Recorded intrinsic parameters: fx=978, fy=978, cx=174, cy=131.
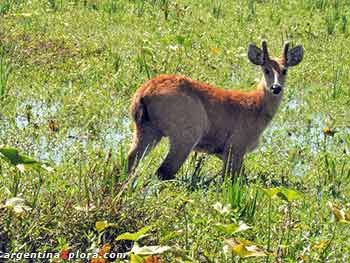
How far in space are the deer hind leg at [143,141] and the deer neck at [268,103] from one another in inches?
51.1

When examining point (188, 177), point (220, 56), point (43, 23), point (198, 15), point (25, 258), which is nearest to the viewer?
point (25, 258)

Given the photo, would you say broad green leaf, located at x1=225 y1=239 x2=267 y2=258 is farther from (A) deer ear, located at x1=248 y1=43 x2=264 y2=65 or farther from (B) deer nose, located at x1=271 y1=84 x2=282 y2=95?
(A) deer ear, located at x1=248 y1=43 x2=264 y2=65

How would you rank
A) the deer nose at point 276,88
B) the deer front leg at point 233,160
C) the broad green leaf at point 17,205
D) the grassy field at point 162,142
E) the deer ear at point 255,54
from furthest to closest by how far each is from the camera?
the deer ear at point 255,54 → the deer nose at point 276,88 → the deer front leg at point 233,160 → the grassy field at point 162,142 → the broad green leaf at point 17,205

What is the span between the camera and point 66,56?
1232 centimetres

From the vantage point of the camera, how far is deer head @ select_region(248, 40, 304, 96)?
9.03 m

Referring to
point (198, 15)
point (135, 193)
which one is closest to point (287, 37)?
point (198, 15)

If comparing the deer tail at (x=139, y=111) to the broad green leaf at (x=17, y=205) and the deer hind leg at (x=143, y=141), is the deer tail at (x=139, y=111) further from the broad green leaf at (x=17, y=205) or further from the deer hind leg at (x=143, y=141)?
the broad green leaf at (x=17, y=205)

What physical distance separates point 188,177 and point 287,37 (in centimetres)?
651

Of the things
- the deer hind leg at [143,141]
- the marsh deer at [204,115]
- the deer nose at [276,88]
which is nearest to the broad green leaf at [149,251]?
the marsh deer at [204,115]

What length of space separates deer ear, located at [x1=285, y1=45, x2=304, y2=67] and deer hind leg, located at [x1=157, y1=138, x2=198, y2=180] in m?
1.79

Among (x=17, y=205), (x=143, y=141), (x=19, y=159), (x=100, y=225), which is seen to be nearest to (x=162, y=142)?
(x=143, y=141)

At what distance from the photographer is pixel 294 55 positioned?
372 inches

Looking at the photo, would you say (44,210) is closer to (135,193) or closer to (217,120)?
(135,193)

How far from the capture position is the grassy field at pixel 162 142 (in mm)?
5805
